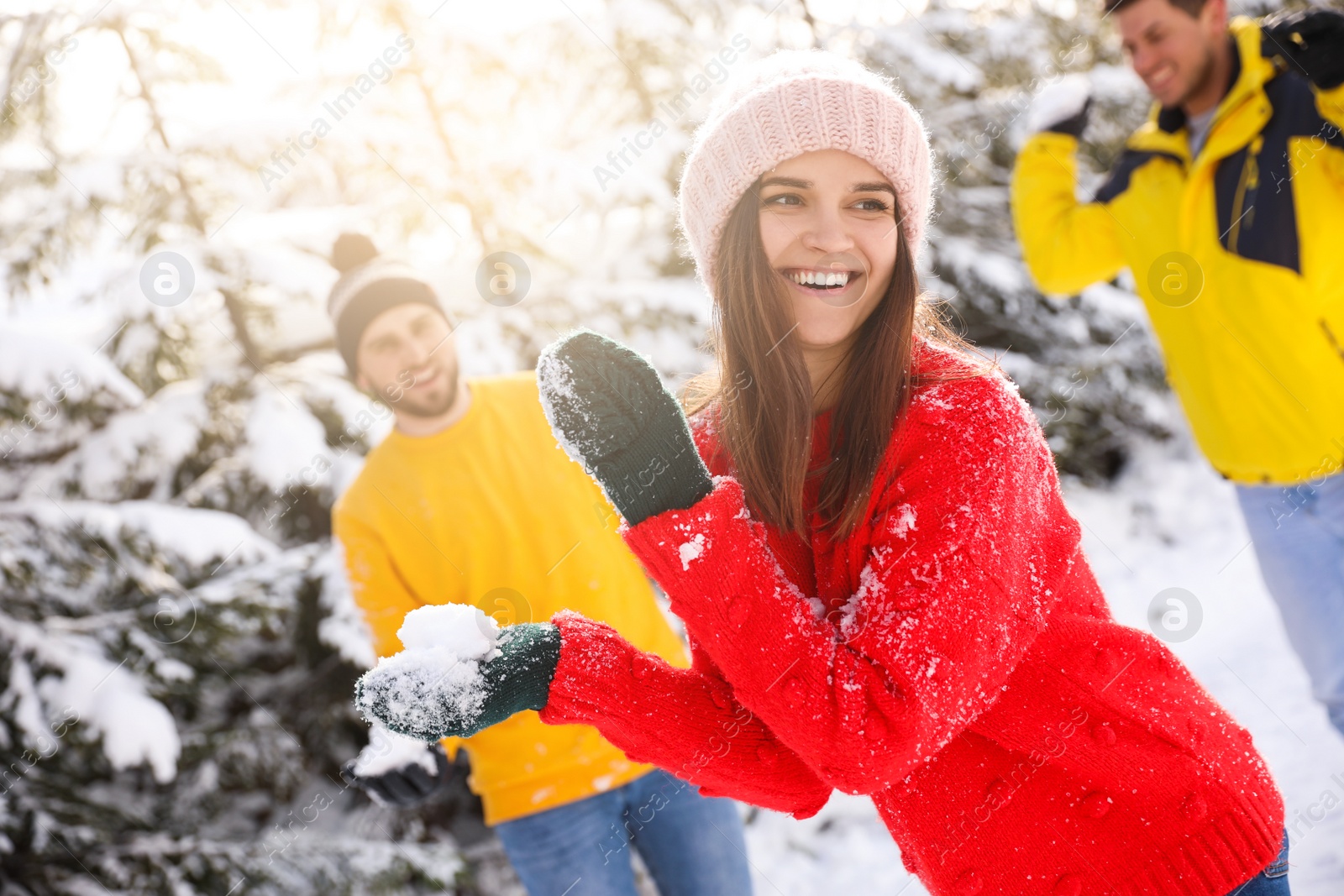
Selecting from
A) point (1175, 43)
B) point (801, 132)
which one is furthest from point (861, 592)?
point (1175, 43)

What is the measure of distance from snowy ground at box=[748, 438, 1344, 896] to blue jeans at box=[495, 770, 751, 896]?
1.33m

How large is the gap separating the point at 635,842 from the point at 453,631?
4.99 ft

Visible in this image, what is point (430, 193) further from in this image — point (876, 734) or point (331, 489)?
point (876, 734)

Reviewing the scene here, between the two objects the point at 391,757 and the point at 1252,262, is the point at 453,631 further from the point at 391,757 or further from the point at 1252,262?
the point at 1252,262

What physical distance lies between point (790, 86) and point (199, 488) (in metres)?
3.27

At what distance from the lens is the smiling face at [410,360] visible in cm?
244

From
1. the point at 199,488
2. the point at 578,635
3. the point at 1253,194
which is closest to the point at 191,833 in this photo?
the point at 199,488

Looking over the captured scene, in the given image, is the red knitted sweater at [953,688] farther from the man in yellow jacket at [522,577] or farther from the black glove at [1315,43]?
the black glove at [1315,43]

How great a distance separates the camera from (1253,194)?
242cm

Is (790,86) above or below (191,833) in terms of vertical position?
above

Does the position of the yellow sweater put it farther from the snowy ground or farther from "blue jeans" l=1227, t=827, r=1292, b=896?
the snowy ground

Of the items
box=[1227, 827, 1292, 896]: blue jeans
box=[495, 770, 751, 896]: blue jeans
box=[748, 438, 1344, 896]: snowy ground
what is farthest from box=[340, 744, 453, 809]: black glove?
box=[748, 438, 1344, 896]: snowy ground

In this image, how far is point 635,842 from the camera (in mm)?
2340

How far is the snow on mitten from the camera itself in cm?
110
